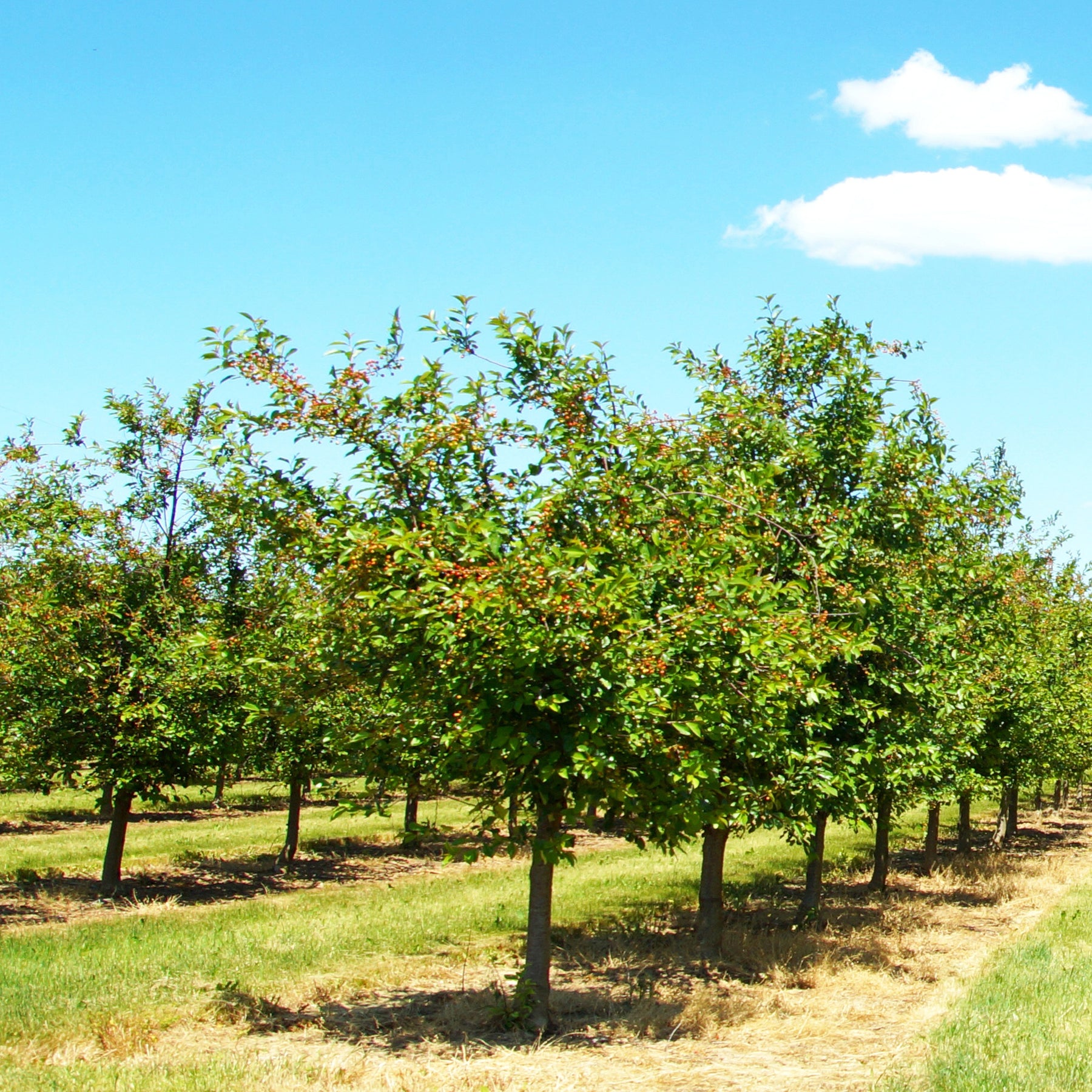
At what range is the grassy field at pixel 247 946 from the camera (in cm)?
795

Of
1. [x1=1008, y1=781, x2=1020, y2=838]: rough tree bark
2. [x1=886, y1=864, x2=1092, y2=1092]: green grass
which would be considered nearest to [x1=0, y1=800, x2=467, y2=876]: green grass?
[x1=886, y1=864, x2=1092, y2=1092]: green grass

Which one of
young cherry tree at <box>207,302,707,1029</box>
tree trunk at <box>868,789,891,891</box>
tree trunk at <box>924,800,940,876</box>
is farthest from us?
tree trunk at <box>924,800,940,876</box>

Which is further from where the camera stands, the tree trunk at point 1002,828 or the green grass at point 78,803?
the green grass at point 78,803

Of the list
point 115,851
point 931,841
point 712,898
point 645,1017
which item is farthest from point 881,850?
point 115,851

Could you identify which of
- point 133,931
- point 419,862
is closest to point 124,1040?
point 133,931

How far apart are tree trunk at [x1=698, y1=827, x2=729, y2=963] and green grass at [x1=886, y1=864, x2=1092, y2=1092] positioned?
2.98m

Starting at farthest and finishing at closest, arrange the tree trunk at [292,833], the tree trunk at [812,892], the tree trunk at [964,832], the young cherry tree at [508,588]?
1. the tree trunk at [964,832]
2. the tree trunk at [292,833]
3. the tree trunk at [812,892]
4. the young cherry tree at [508,588]

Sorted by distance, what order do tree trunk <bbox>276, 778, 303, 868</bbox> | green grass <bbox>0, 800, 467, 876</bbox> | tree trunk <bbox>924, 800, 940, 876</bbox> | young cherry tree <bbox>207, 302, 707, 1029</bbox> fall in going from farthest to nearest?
tree trunk <bbox>276, 778, 303, 868</bbox>, green grass <bbox>0, 800, 467, 876</bbox>, tree trunk <bbox>924, 800, 940, 876</bbox>, young cherry tree <bbox>207, 302, 707, 1029</bbox>

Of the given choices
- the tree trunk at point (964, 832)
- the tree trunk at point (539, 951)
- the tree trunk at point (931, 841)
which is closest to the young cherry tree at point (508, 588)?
the tree trunk at point (539, 951)

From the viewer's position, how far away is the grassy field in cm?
795

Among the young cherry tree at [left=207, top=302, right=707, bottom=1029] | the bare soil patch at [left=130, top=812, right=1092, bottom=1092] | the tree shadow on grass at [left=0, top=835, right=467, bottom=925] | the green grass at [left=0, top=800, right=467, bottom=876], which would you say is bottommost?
the green grass at [left=0, top=800, right=467, bottom=876]

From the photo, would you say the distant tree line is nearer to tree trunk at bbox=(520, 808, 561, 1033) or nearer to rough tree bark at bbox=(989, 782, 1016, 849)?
tree trunk at bbox=(520, 808, 561, 1033)

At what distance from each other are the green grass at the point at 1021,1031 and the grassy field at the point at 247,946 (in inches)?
102

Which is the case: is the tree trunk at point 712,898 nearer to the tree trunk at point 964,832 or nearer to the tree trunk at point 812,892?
the tree trunk at point 812,892
